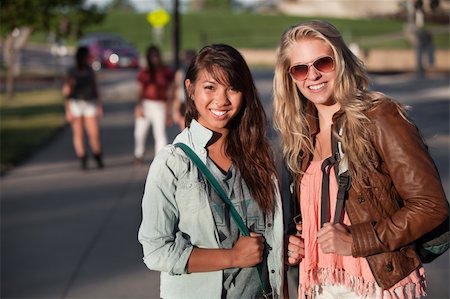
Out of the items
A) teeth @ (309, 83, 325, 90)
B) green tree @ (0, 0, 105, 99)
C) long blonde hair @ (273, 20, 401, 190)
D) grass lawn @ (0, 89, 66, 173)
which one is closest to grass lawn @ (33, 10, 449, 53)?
green tree @ (0, 0, 105, 99)

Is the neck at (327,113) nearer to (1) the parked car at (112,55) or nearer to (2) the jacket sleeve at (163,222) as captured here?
(2) the jacket sleeve at (163,222)

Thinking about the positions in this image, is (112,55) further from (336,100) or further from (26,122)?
(336,100)

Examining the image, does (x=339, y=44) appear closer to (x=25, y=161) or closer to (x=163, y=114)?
(x=163, y=114)

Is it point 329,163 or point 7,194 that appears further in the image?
point 7,194

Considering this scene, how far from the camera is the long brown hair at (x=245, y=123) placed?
324 centimetres

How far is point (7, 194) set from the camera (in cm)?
1180

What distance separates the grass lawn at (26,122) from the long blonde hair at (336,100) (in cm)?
1078

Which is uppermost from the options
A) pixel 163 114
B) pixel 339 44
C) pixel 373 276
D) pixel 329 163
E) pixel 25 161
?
pixel 339 44

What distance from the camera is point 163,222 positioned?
3.12 metres

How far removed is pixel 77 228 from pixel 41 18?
64.9ft

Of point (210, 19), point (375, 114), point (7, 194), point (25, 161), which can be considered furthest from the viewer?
point (210, 19)

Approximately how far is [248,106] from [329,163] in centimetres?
33

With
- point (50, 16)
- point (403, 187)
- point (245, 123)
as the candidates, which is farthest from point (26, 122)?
point (403, 187)

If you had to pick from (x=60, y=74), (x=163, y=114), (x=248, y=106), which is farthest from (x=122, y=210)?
(x=60, y=74)
